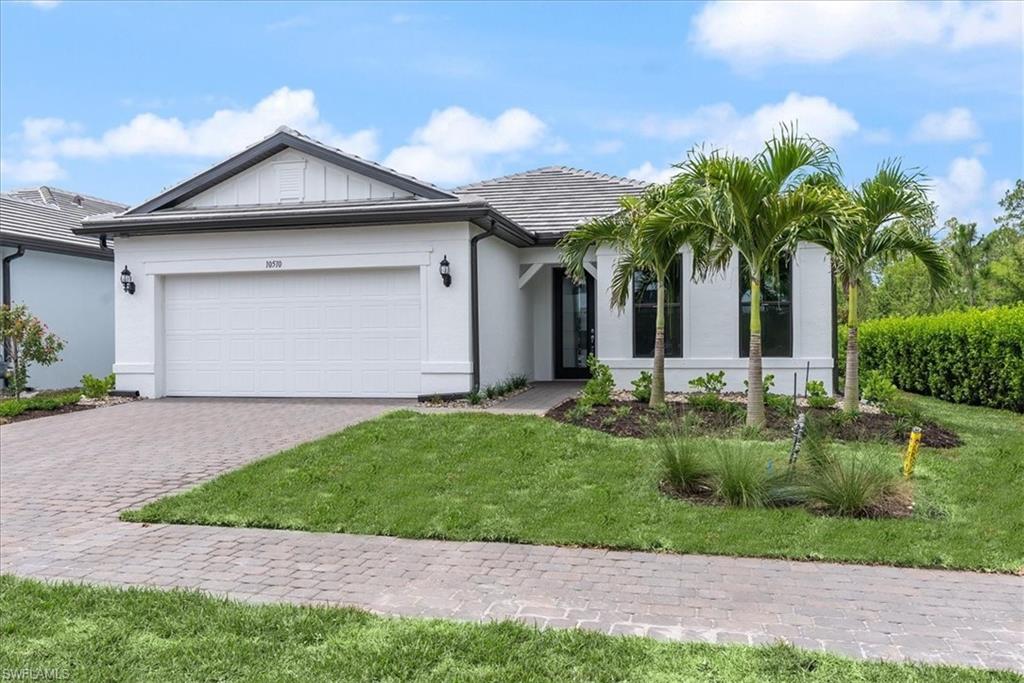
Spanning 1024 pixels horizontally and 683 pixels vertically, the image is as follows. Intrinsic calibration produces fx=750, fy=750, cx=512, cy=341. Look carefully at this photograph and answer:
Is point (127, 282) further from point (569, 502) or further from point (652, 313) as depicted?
point (569, 502)

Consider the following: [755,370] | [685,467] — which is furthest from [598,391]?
[685,467]

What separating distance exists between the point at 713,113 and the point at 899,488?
454 inches

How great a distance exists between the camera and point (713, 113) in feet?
52.2

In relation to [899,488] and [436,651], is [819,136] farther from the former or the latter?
[436,651]

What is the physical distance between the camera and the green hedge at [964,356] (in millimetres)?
12680

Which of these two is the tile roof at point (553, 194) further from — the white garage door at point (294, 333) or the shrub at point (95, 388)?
the shrub at point (95, 388)

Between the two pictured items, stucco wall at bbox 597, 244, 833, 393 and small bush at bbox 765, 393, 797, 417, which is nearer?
small bush at bbox 765, 393, 797, 417

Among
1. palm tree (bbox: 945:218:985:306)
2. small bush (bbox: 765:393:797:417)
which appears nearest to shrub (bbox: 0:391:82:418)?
small bush (bbox: 765:393:797:417)

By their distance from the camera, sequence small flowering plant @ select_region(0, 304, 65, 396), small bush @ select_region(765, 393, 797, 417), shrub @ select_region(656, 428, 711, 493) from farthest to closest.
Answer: small flowering plant @ select_region(0, 304, 65, 396) → small bush @ select_region(765, 393, 797, 417) → shrub @ select_region(656, 428, 711, 493)

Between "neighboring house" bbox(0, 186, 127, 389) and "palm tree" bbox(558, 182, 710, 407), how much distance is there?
9990mm

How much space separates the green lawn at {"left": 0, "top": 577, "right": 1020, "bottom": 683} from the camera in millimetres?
3283

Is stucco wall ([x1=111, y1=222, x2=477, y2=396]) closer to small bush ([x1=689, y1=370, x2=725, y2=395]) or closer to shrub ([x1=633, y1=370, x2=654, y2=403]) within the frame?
shrub ([x1=633, y1=370, x2=654, y2=403])

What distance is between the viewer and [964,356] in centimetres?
1430

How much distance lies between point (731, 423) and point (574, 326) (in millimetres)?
6900
